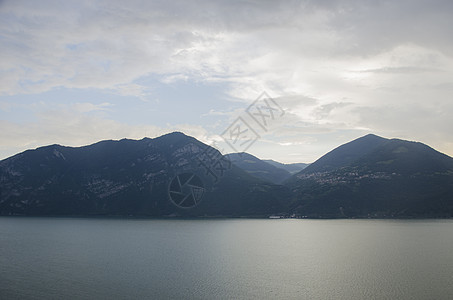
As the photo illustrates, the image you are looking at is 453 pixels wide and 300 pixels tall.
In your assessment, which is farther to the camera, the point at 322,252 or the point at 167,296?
the point at 322,252

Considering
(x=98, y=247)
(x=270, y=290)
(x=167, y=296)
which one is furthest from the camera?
(x=98, y=247)

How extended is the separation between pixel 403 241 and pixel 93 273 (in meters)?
130

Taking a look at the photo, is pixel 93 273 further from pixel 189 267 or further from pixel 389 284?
pixel 389 284

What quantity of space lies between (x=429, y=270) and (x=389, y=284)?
22165 millimetres

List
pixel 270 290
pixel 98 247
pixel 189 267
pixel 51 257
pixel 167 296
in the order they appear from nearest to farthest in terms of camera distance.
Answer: pixel 167 296, pixel 270 290, pixel 189 267, pixel 51 257, pixel 98 247

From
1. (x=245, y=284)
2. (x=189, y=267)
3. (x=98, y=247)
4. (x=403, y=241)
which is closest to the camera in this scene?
(x=245, y=284)

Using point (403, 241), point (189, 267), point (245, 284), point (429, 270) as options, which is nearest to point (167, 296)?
point (245, 284)

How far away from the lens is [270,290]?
230ft

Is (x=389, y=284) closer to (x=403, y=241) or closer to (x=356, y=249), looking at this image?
(x=356, y=249)

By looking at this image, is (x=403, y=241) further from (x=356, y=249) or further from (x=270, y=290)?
(x=270, y=290)

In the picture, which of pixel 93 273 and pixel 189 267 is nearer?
pixel 93 273

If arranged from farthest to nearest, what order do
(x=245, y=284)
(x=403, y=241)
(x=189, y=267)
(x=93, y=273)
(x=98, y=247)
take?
(x=403, y=241) < (x=98, y=247) < (x=189, y=267) < (x=93, y=273) < (x=245, y=284)

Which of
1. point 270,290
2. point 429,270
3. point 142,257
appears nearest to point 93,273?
point 142,257

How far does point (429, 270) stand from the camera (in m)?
87.4
